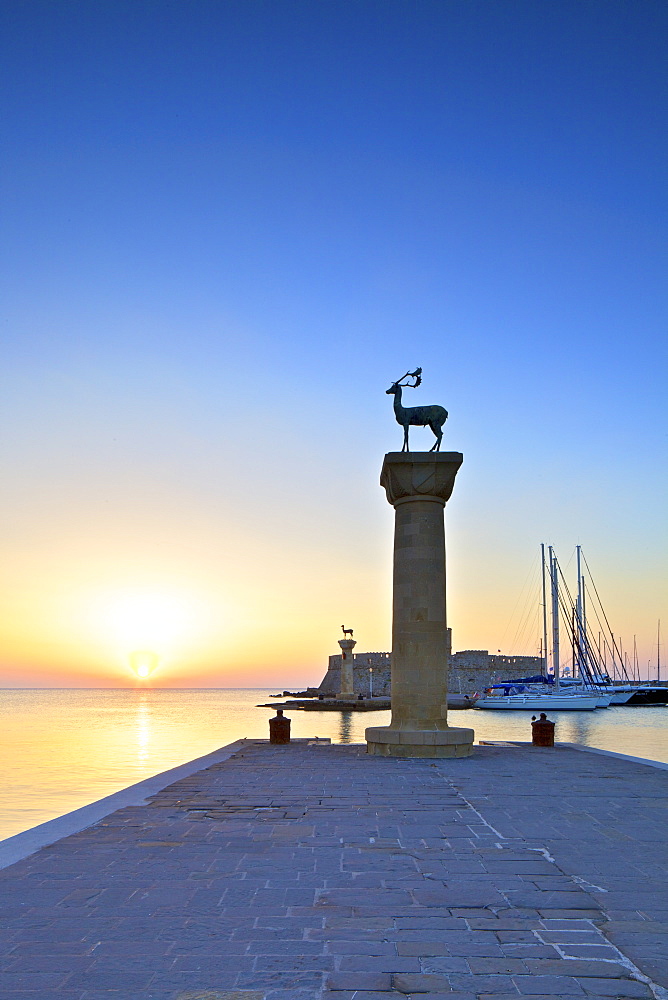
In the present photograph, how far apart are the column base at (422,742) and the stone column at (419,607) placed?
18mm

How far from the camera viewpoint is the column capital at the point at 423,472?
1559 cm

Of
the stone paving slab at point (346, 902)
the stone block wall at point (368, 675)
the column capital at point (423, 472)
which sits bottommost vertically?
the stone block wall at point (368, 675)

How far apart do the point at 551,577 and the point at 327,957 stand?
62.0m

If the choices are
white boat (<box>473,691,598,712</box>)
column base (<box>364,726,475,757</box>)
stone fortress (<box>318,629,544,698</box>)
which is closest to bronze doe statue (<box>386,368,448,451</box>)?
column base (<box>364,726,475,757</box>)

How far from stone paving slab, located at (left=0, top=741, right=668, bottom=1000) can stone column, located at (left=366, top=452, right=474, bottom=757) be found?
536cm

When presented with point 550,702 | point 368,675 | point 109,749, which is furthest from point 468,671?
point 109,749

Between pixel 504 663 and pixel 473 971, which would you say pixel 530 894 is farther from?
pixel 504 663

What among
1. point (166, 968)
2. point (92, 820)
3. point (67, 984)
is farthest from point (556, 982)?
point (92, 820)

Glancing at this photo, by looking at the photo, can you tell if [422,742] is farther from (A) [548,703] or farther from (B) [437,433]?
(A) [548,703]

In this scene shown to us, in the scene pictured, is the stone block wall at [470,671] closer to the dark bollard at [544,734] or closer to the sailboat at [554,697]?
the sailboat at [554,697]

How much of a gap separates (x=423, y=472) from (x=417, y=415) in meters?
1.49

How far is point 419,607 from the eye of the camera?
15.5 m

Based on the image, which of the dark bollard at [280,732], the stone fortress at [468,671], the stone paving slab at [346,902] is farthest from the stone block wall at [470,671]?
the stone paving slab at [346,902]

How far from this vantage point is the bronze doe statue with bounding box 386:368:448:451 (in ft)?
53.4
